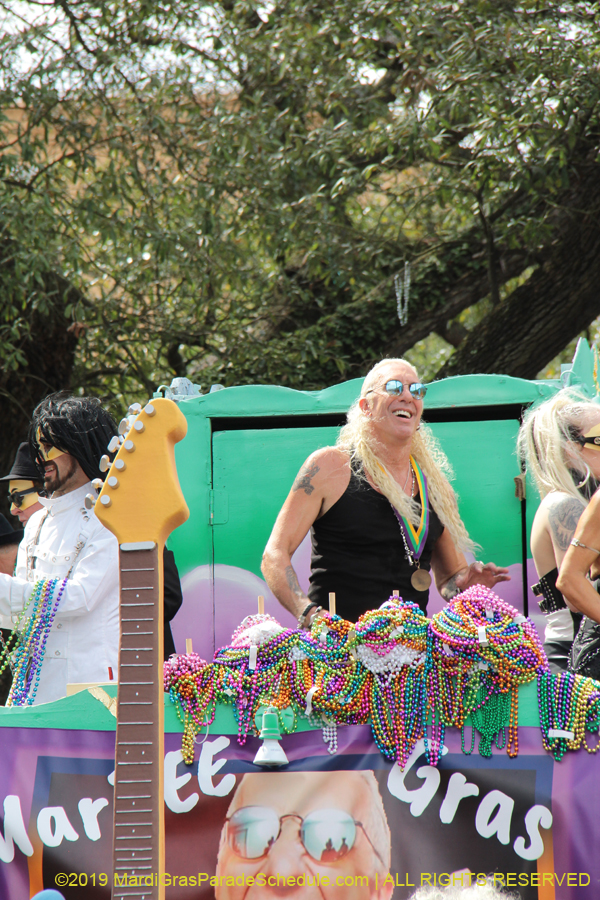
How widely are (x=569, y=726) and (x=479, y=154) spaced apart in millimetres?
4026

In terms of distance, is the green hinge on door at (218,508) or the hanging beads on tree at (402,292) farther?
the hanging beads on tree at (402,292)

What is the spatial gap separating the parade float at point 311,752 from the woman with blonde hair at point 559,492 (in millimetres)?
738

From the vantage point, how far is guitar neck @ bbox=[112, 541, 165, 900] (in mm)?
2035

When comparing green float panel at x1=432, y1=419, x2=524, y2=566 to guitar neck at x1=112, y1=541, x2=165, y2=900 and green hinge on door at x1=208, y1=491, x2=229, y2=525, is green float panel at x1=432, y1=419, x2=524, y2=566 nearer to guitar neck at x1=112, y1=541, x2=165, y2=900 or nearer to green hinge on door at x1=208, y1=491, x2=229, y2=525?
green hinge on door at x1=208, y1=491, x2=229, y2=525

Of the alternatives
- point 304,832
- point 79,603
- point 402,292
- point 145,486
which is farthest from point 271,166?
point 304,832

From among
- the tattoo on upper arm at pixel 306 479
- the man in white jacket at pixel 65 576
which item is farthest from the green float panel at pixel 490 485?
the man in white jacket at pixel 65 576

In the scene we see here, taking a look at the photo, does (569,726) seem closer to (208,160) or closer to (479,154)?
(479,154)

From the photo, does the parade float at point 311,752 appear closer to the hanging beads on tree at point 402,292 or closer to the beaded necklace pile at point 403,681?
the beaded necklace pile at point 403,681

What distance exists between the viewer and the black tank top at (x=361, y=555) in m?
3.12

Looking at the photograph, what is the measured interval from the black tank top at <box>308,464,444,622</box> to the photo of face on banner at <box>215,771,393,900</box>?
30.4 inches

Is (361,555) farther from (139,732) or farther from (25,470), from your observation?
(25,470)

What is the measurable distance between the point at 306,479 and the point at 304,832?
3.98 feet

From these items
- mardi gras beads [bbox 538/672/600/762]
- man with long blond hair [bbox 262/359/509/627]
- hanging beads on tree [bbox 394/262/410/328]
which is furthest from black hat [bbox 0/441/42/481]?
hanging beads on tree [bbox 394/262/410/328]

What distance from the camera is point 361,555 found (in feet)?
10.4
